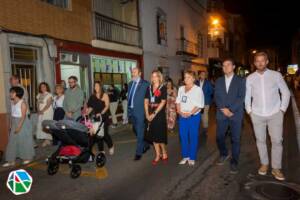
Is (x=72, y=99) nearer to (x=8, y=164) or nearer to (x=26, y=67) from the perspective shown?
(x=8, y=164)

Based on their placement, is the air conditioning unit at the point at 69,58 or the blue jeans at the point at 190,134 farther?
the air conditioning unit at the point at 69,58

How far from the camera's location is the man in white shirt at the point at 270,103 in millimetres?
5543

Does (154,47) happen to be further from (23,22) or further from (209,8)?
(209,8)

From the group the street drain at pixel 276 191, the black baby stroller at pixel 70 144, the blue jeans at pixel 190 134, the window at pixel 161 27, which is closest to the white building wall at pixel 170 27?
the window at pixel 161 27

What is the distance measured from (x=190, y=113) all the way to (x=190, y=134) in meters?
0.43

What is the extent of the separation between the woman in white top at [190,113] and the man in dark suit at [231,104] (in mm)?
513

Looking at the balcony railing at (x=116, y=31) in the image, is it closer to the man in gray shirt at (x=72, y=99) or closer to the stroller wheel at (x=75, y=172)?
the man in gray shirt at (x=72, y=99)

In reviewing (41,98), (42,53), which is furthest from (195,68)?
(41,98)

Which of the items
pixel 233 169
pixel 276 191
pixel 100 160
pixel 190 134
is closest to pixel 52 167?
pixel 100 160

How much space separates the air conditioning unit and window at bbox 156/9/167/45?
9600 mm

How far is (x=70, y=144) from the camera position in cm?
659

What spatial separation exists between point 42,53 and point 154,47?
34.9ft

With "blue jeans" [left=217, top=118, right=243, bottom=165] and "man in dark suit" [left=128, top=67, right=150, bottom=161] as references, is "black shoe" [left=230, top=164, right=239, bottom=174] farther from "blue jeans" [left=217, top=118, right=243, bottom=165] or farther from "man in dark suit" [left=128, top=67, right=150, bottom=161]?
"man in dark suit" [left=128, top=67, right=150, bottom=161]

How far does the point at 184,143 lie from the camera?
22.7 feet
